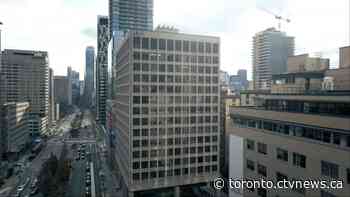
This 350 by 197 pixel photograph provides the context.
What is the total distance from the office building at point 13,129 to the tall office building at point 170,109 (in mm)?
61340

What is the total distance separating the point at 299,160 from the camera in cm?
2472

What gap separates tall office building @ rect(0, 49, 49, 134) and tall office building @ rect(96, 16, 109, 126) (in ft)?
123

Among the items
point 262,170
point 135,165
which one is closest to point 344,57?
point 262,170

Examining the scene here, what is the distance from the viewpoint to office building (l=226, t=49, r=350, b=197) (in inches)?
838

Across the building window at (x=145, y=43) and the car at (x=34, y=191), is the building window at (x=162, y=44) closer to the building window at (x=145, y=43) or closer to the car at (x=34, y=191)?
the building window at (x=145, y=43)

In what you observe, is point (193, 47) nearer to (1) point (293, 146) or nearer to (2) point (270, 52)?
(1) point (293, 146)

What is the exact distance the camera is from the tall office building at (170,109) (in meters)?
53.0

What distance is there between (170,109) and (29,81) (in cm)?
10991

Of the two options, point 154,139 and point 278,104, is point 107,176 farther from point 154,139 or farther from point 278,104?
point 278,104

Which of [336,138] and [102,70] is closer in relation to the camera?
[336,138]

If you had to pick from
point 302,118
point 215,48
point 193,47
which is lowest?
point 302,118

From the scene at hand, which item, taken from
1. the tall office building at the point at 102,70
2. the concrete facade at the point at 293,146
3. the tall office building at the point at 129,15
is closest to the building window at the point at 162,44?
the concrete facade at the point at 293,146

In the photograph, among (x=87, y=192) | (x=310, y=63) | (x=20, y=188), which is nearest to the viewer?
(x=310, y=63)

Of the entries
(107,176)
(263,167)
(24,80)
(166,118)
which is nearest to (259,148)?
(263,167)
